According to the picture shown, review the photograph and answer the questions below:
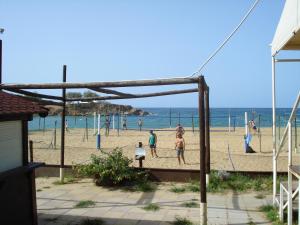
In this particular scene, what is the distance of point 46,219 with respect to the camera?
789 cm

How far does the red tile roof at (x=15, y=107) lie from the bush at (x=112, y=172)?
449 cm

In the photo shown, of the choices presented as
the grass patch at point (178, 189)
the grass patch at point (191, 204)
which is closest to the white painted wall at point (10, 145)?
the grass patch at point (191, 204)

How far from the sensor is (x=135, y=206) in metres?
8.84

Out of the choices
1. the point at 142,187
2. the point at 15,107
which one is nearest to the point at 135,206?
the point at 142,187

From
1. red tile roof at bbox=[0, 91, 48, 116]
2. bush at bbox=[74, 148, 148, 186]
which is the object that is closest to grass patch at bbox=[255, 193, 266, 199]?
bush at bbox=[74, 148, 148, 186]

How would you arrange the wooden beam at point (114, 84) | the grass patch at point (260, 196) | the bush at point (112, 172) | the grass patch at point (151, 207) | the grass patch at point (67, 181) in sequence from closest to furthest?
the wooden beam at point (114, 84) < the grass patch at point (151, 207) < the grass patch at point (260, 196) < the bush at point (112, 172) < the grass patch at point (67, 181)

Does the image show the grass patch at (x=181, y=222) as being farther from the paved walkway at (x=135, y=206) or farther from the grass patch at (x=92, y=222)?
the grass patch at (x=92, y=222)

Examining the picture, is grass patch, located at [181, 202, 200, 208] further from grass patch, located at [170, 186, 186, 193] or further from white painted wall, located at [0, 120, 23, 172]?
white painted wall, located at [0, 120, 23, 172]

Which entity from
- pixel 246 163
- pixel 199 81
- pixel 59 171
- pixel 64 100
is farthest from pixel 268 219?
pixel 246 163

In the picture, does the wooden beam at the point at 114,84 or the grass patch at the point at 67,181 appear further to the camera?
the grass patch at the point at 67,181

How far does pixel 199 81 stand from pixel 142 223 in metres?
2.99

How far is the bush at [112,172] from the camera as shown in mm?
10984

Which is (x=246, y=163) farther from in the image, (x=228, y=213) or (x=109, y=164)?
(x=228, y=213)

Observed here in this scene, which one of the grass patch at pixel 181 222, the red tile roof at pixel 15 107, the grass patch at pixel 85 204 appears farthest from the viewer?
the grass patch at pixel 85 204
